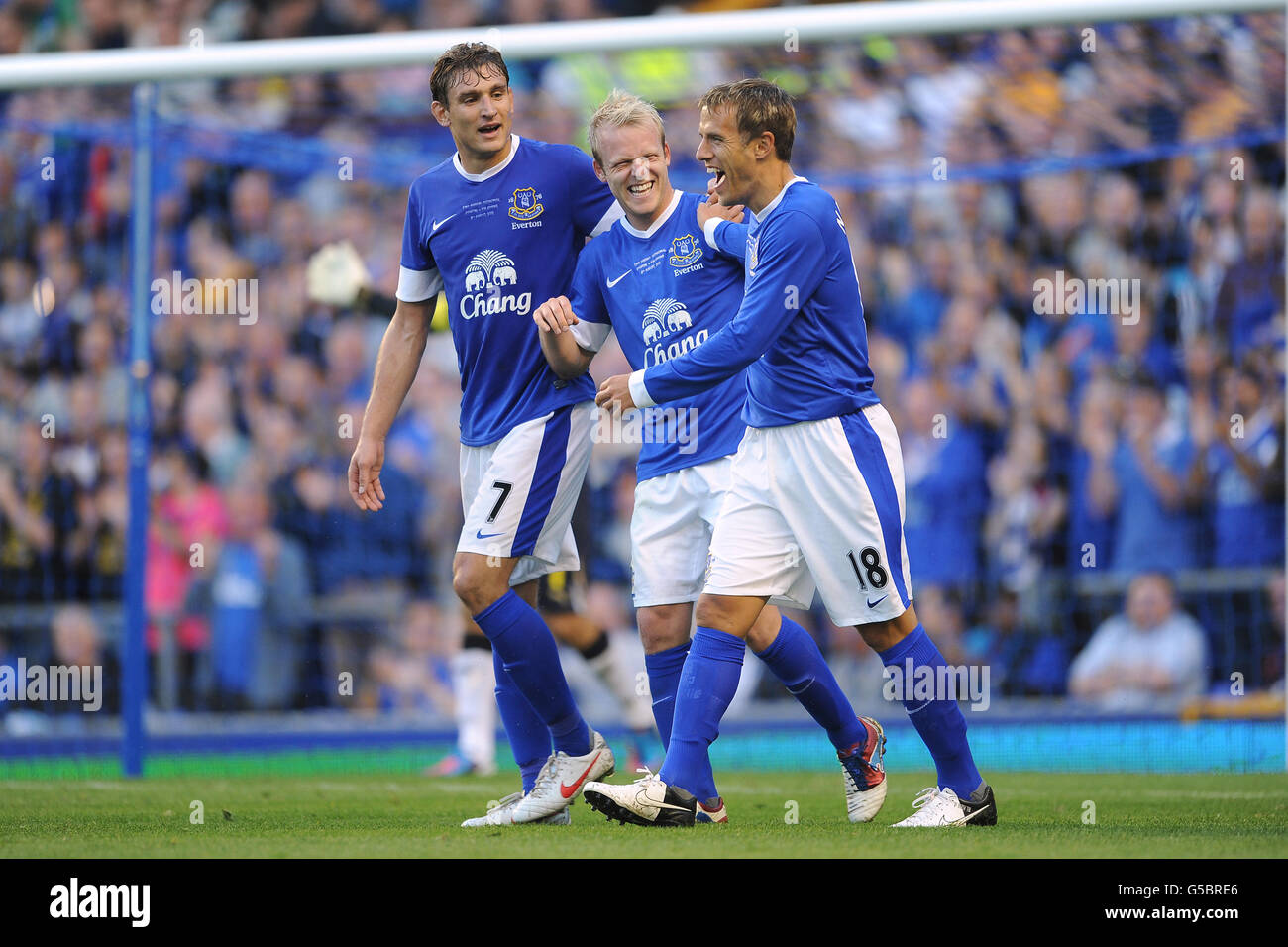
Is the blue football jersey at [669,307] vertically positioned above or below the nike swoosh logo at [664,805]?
above

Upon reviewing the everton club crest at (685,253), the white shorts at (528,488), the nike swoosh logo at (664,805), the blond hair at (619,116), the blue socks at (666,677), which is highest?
the blond hair at (619,116)

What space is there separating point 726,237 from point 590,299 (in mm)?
505

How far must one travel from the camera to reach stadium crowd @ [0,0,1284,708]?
9422 mm

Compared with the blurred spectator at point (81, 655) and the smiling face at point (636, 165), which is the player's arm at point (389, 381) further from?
the blurred spectator at point (81, 655)

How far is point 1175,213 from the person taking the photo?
10.1m

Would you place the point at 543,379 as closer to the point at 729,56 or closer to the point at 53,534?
the point at 729,56

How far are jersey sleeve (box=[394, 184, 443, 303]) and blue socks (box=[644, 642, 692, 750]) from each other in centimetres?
144

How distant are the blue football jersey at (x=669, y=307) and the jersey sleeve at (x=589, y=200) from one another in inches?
2.9

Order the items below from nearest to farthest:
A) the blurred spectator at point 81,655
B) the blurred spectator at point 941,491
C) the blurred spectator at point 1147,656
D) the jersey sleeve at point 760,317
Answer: the jersey sleeve at point 760,317, the blurred spectator at point 1147,656, the blurred spectator at point 941,491, the blurred spectator at point 81,655

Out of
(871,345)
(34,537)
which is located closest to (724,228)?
(871,345)

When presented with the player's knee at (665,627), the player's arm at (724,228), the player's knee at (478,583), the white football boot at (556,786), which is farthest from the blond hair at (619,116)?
the white football boot at (556,786)

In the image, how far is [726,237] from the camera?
5.23 metres

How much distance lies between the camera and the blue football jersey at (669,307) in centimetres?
530
